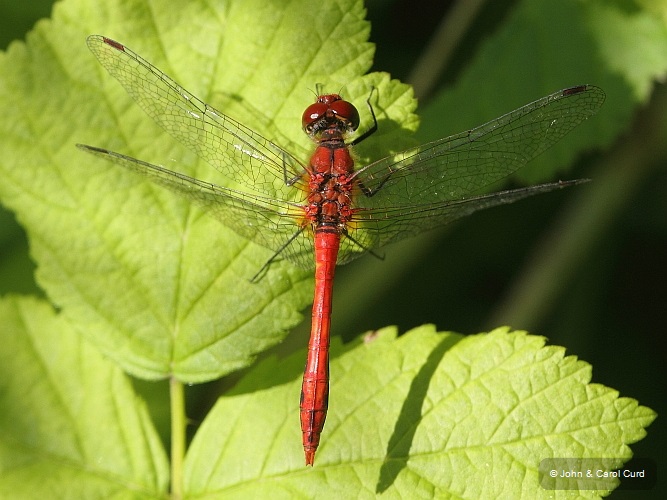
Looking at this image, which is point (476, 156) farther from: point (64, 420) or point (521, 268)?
point (64, 420)

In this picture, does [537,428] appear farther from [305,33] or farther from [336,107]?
[305,33]

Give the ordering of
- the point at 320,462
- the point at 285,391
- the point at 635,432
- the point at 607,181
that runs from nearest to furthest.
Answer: the point at 635,432
the point at 320,462
the point at 285,391
the point at 607,181

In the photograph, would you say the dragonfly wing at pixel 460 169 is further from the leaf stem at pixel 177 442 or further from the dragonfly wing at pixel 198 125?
the leaf stem at pixel 177 442

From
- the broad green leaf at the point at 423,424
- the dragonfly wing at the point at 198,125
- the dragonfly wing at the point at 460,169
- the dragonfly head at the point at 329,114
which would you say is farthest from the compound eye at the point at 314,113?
the broad green leaf at the point at 423,424

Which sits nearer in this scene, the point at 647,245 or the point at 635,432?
the point at 635,432

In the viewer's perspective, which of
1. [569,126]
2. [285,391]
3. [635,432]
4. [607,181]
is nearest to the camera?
[635,432]

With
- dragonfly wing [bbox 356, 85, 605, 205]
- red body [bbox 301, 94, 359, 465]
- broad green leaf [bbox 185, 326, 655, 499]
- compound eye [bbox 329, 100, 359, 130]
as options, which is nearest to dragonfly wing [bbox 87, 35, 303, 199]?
red body [bbox 301, 94, 359, 465]

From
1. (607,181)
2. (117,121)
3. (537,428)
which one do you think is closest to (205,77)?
(117,121)
